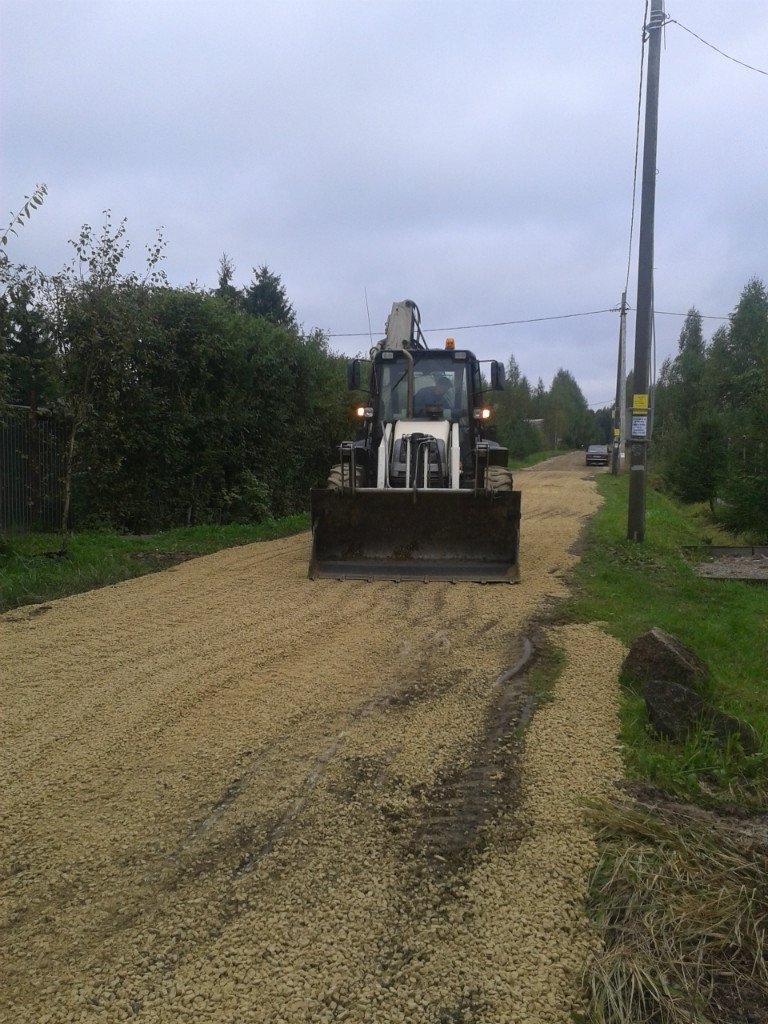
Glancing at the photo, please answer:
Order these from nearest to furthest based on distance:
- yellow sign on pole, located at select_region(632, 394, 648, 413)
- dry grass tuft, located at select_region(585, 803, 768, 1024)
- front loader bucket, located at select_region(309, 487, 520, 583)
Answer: dry grass tuft, located at select_region(585, 803, 768, 1024) → front loader bucket, located at select_region(309, 487, 520, 583) → yellow sign on pole, located at select_region(632, 394, 648, 413)

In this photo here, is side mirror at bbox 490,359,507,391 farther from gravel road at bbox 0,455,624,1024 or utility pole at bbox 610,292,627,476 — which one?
utility pole at bbox 610,292,627,476

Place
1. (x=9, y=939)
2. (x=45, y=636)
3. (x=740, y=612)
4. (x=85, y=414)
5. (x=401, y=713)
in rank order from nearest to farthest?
(x=9, y=939), (x=401, y=713), (x=45, y=636), (x=740, y=612), (x=85, y=414)

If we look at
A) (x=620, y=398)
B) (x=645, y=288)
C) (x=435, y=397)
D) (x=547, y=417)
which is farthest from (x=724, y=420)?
(x=547, y=417)

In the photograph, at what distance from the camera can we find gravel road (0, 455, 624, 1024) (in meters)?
2.37

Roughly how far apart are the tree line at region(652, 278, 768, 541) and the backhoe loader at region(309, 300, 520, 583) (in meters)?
8.69

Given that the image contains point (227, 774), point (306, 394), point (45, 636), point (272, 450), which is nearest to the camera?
point (227, 774)

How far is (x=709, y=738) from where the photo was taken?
3.98 metres

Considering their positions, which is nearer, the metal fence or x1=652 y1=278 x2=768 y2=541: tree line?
the metal fence

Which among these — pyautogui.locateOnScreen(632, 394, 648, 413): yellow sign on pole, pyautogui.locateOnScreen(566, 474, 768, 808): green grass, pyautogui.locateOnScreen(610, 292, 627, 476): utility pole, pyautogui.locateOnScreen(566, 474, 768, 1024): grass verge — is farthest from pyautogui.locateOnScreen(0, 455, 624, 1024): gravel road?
pyautogui.locateOnScreen(610, 292, 627, 476): utility pole

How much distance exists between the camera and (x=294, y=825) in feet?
10.6

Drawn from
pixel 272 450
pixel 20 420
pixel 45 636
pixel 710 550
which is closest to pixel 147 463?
pixel 20 420

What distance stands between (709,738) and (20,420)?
10619 millimetres

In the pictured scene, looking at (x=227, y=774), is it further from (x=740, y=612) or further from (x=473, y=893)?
(x=740, y=612)

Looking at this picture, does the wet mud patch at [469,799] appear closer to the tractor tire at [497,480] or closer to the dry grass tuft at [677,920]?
the dry grass tuft at [677,920]
